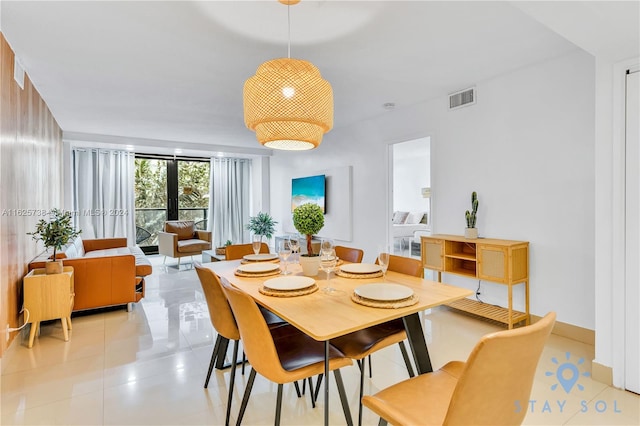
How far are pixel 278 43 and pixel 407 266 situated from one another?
1.91m

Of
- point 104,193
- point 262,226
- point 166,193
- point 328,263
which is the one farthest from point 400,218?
point 328,263

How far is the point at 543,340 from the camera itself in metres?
1.02

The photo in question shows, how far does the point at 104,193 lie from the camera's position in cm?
685

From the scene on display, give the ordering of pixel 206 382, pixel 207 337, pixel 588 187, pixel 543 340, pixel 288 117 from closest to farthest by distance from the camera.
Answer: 1. pixel 543 340
2. pixel 288 117
3. pixel 206 382
4. pixel 588 187
5. pixel 207 337

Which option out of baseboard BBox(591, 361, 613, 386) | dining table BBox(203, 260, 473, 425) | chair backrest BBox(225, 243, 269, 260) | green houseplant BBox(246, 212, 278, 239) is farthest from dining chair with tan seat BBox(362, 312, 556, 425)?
green houseplant BBox(246, 212, 278, 239)

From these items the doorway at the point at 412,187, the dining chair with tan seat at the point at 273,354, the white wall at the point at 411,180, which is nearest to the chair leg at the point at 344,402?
the dining chair with tan seat at the point at 273,354

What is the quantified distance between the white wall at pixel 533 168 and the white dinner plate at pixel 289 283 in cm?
243

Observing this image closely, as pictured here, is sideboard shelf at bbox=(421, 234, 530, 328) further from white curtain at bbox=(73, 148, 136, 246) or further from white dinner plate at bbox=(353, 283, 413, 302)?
white curtain at bbox=(73, 148, 136, 246)

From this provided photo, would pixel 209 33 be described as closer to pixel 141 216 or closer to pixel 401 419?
pixel 401 419

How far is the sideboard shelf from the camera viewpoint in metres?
2.96

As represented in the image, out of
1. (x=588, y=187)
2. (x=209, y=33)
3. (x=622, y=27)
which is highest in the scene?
(x=209, y=33)

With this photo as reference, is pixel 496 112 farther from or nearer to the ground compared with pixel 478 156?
farther from the ground

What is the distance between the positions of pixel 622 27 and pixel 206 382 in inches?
124

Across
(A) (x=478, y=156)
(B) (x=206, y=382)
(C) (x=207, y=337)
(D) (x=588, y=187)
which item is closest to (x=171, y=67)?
(C) (x=207, y=337)
